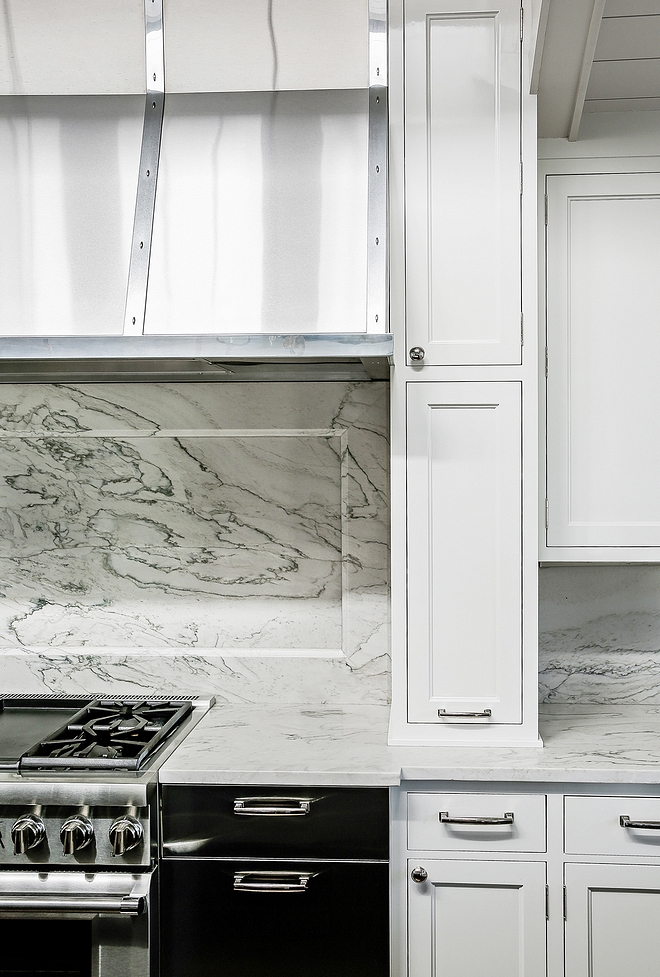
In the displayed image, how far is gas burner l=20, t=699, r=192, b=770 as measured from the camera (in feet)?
5.68

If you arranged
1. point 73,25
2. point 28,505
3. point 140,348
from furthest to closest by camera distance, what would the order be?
point 28,505 < point 73,25 < point 140,348

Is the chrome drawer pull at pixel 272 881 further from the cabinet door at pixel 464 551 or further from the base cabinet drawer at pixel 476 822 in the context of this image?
the cabinet door at pixel 464 551

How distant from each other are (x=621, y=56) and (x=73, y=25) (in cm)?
137

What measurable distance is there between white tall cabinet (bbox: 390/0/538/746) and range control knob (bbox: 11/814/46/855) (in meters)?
0.79

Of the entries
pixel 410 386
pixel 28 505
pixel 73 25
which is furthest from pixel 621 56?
pixel 28 505

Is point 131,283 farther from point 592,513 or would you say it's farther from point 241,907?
point 241,907

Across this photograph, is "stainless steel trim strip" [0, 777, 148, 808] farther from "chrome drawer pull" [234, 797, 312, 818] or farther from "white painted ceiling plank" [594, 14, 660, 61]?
"white painted ceiling plank" [594, 14, 660, 61]

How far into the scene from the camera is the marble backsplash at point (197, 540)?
226 centimetres

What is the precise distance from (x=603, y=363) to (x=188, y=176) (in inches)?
43.2

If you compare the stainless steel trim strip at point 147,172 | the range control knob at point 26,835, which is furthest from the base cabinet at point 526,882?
the stainless steel trim strip at point 147,172

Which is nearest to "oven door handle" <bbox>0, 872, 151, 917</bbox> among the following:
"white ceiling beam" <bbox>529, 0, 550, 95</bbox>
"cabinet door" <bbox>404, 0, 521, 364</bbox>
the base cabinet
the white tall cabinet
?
the base cabinet

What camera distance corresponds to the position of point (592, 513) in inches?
77.9

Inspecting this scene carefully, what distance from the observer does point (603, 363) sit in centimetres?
197

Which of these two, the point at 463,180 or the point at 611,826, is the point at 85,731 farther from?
the point at 463,180
